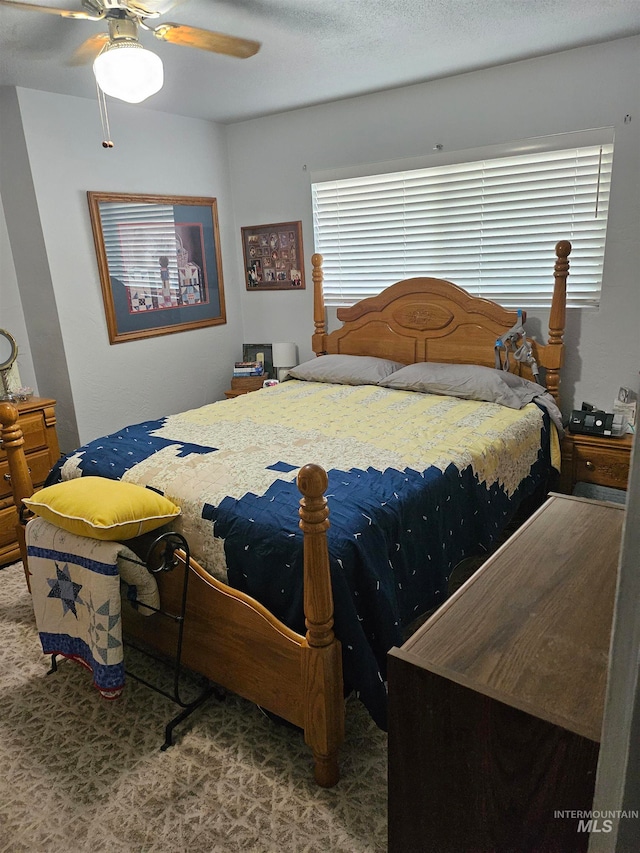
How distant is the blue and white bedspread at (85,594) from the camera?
183cm

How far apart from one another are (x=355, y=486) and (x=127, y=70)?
153cm

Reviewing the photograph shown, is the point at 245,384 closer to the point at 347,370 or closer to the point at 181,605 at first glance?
the point at 347,370

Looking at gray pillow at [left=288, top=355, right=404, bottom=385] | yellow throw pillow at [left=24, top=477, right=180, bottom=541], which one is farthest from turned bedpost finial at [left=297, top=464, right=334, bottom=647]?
gray pillow at [left=288, top=355, right=404, bottom=385]

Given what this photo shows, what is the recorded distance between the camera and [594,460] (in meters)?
2.91

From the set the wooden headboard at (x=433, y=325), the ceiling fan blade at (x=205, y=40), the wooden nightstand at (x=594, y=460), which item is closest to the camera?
the ceiling fan blade at (x=205, y=40)

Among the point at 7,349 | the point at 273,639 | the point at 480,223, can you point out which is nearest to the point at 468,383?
the point at 480,223

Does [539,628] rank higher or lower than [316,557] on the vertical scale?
higher

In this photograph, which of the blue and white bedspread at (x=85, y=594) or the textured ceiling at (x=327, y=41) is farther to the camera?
the textured ceiling at (x=327, y=41)

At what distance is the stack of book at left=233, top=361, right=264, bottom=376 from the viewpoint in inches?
171

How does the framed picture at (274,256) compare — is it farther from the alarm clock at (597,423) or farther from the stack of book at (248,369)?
the alarm clock at (597,423)

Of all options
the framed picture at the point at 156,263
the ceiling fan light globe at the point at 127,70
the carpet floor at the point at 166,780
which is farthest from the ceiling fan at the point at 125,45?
the carpet floor at the point at 166,780

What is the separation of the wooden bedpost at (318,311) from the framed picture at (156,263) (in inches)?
32.2

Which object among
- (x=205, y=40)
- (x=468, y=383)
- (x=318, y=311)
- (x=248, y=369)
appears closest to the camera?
(x=205, y=40)

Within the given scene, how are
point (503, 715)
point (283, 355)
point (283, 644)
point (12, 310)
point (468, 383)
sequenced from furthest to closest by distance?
point (283, 355), point (12, 310), point (468, 383), point (283, 644), point (503, 715)
